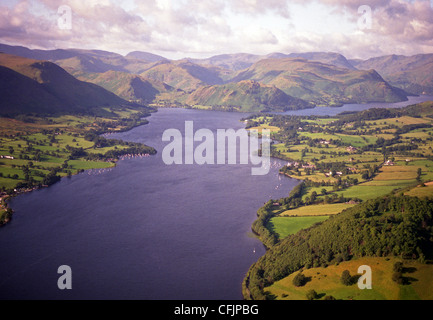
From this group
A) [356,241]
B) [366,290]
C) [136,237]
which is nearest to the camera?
[366,290]

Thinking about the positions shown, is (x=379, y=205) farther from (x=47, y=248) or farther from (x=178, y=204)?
(x=47, y=248)

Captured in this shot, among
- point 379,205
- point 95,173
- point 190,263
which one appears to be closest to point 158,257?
point 190,263

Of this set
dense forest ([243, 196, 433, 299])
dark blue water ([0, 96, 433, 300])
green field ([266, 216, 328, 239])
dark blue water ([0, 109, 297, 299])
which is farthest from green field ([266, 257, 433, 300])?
green field ([266, 216, 328, 239])

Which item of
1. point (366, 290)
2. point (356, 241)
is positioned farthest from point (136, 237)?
point (366, 290)

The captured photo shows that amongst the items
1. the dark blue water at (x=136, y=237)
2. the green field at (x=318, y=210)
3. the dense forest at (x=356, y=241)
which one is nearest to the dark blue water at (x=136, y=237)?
the dark blue water at (x=136, y=237)

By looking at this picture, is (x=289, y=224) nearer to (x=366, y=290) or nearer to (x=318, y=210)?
(x=318, y=210)

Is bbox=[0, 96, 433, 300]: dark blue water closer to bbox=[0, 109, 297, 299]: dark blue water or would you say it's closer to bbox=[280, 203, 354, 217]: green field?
bbox=[0, 109, 297, 299]: dark blue water
